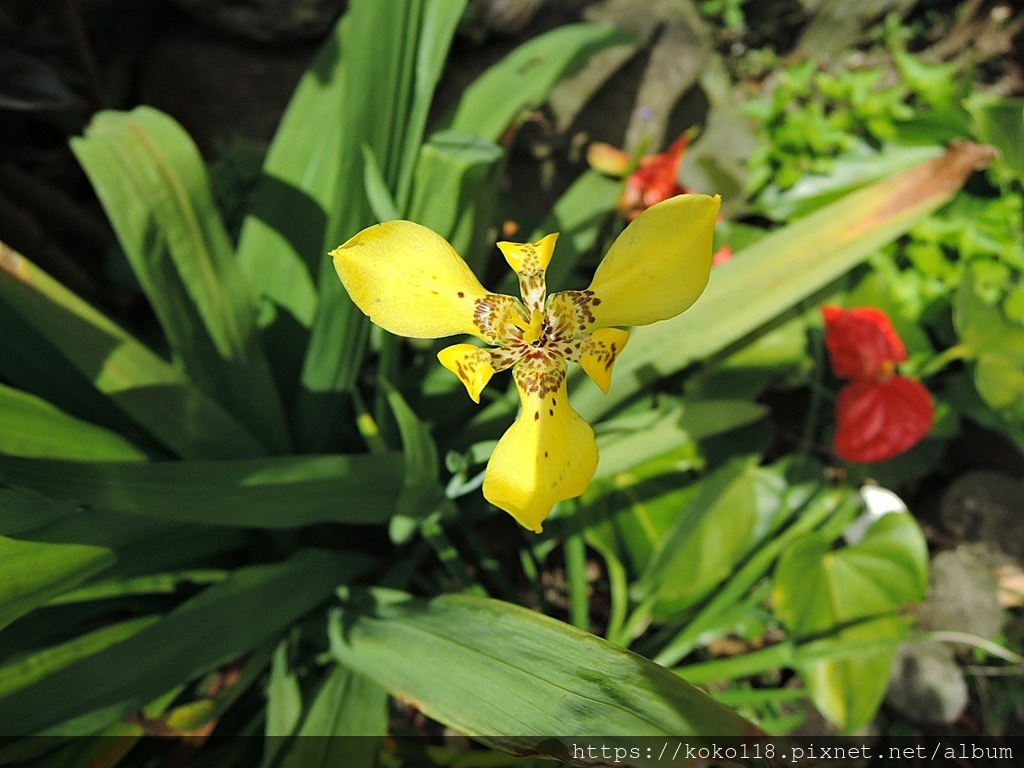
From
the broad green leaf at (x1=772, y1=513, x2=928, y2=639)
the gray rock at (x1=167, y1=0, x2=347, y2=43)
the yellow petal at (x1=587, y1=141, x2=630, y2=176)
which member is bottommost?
the broad green leaf at (x1=772, y1=513, x2=928, y2=639)

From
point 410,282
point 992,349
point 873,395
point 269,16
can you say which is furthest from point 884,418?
point 269,16

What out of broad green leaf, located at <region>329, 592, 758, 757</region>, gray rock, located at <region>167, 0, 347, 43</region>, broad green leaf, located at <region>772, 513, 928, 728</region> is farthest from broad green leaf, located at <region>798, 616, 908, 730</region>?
gray rock, located at <region>167, 0, 347, 43</region>

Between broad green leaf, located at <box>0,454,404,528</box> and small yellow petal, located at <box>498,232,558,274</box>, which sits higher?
small yellow petal, located at <box>498,232,558,274</box>

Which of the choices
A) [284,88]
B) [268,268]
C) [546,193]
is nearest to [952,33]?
[546,193]

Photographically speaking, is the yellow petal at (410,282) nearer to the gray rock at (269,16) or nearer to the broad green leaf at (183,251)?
the broad green leaf at (183,251)

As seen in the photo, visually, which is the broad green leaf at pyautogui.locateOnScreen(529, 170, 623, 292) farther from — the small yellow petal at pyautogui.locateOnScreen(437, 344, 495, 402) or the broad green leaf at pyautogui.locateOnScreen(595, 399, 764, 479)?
the small yellow petal at pyautogui.locateOnScreen(437, 344, 495, 402)

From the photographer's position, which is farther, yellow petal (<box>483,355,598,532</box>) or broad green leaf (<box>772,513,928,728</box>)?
broad green leaf (<box>772,513,928,728</box>)

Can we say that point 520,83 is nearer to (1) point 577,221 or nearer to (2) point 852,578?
(1) point 577,221
